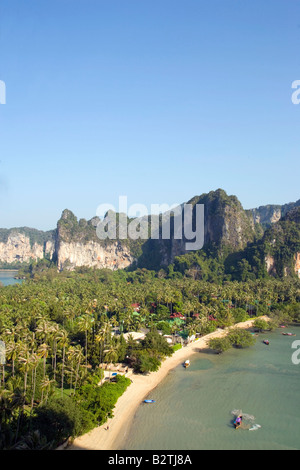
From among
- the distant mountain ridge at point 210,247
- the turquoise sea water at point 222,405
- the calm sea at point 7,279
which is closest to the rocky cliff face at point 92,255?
the distant mountain ridge at point 210,247

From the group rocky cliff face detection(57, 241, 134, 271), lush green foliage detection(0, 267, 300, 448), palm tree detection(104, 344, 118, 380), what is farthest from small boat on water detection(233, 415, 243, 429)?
rocky cliff face detection(57, 241, 134, 271)

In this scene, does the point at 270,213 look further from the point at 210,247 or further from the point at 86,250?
the point at 86,250

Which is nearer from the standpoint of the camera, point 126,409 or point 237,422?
point 237,422

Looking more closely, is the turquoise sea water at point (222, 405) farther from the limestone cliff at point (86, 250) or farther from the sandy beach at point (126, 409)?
the limestone cliff at point (86, 250)

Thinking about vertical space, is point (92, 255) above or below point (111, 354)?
above

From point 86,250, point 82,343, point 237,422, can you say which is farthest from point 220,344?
point 86,250
